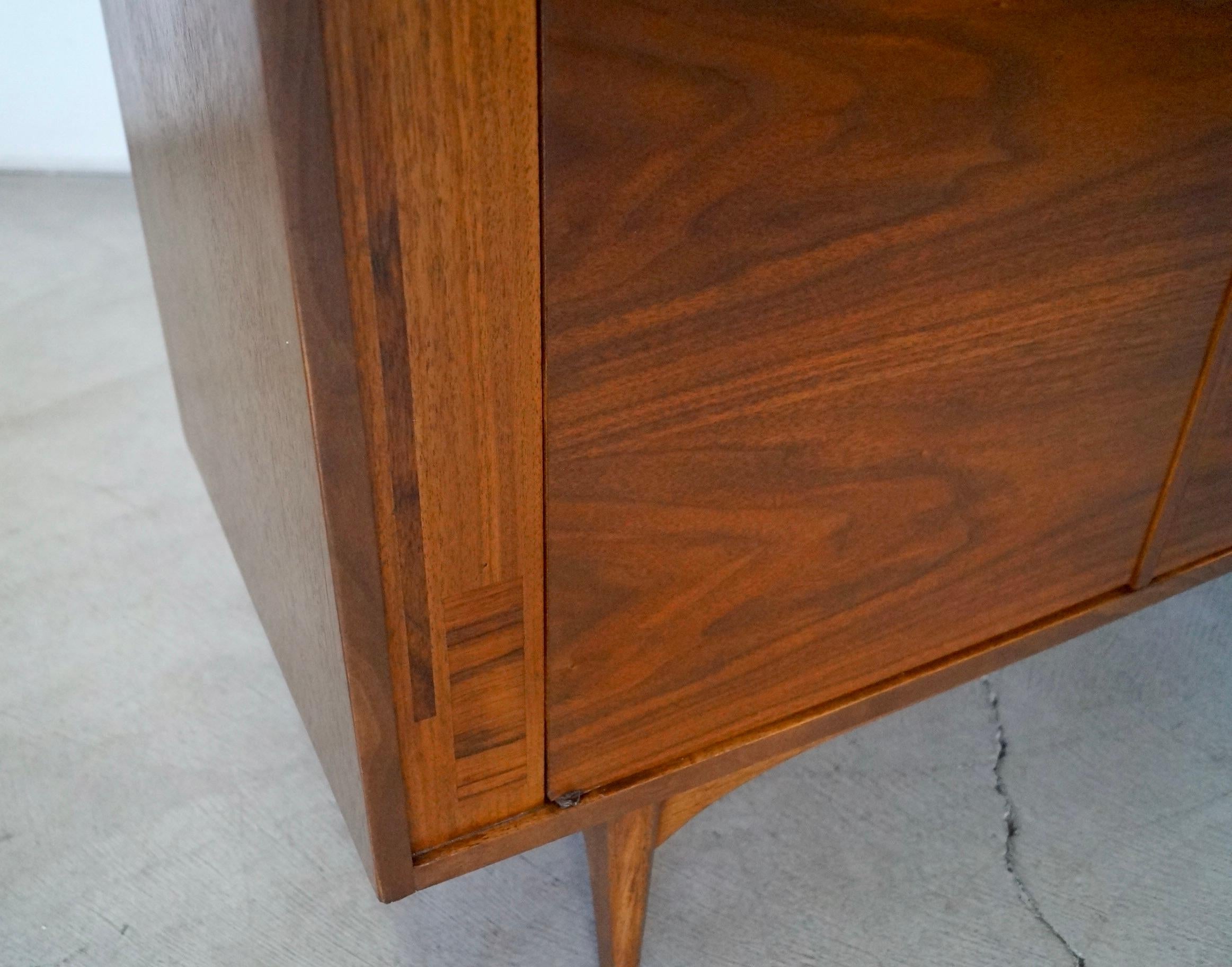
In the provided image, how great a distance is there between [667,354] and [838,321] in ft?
0.29

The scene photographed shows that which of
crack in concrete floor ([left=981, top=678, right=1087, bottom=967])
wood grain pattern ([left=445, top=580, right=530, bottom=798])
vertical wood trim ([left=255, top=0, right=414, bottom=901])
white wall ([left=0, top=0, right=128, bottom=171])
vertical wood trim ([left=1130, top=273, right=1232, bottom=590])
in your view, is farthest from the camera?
white wall ([left=0, top=0, right=128, bottom=171])

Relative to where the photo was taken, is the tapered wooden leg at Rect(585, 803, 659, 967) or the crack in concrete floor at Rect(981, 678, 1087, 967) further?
the crack in concrete floor at Rect(981, 678, 1087, 967)

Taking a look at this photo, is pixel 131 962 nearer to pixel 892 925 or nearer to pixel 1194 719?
pixel 892 925

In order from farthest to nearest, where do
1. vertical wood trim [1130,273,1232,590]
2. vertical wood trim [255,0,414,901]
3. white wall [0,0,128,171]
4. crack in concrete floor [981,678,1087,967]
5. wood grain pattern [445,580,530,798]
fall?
white wall [0,0,128,171], crack in concrete floor [981,678,1087,967], vertical wood trim [1130,273,1232,590], wood grain pattern [445,580,530,798], vertical wood trim [255,0,414,901]

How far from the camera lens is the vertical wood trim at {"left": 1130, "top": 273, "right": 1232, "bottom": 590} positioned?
0.61 m

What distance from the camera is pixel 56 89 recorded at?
2205 millimetres

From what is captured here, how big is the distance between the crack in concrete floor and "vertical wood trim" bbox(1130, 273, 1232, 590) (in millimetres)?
239

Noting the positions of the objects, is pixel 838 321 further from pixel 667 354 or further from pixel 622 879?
pixel 622 879

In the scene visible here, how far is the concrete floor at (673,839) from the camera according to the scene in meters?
0.75

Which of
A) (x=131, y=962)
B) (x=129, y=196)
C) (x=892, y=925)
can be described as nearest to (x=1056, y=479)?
(x=892, y=925)

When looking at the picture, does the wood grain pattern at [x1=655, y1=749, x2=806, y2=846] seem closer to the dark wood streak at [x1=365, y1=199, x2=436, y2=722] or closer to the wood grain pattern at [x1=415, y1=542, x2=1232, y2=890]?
the wood grain pattern at [x1=415, y1=542, x2=1232, y2=890]

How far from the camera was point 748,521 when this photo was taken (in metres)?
0.51

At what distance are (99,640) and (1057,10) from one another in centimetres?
95

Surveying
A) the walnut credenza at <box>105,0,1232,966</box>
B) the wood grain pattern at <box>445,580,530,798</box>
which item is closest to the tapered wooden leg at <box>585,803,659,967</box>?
the walnut credenza at <box>105,0,1232,966</box>
